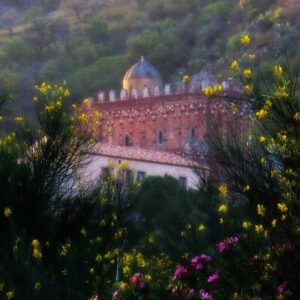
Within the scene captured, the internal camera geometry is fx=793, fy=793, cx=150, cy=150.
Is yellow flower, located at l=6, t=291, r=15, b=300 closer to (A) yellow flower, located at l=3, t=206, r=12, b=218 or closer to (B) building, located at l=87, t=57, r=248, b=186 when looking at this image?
(A) yellow flower, located at l=3, t=206, r=12, b=218

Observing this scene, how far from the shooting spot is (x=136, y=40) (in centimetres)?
2870

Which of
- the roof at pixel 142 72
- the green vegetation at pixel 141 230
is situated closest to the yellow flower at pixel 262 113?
the green vegetation at pixel 141 230

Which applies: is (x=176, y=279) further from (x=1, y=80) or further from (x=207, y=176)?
(x=1, y=80)

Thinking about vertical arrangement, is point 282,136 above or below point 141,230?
above

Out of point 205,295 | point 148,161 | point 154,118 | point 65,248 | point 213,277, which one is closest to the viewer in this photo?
point 205,295

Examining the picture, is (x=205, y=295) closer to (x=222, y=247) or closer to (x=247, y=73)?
(x=222, y=247)

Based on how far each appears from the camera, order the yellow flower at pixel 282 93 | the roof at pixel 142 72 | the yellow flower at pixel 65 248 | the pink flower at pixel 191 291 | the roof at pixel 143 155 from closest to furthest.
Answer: the pink flower at pixel 191 291 → the yellow flower at pixel 282 93 → the yellow flower at pixel 65 248 → the roof at pixel 143 155 → the roof at pixel 142 72

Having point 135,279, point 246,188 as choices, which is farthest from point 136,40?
point 135,279

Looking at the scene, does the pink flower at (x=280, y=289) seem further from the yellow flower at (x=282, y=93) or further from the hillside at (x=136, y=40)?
the hillside at (x=136, y=40)

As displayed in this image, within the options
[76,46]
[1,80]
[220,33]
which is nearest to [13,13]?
[76,46]

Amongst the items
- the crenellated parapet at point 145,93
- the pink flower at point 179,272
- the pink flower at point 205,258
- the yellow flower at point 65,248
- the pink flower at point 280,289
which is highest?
the pink flower at point 205,258

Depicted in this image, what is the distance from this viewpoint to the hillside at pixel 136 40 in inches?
1046

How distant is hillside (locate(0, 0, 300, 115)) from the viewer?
26.6 m

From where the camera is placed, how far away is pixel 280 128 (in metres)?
5.25
